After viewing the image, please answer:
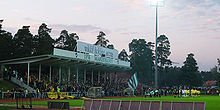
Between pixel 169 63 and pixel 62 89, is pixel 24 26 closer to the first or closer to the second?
pixel 62 89

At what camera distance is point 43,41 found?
67312mm

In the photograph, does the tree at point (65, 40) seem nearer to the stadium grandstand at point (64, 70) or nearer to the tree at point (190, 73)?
the stadium grandstand at point (64, 70)

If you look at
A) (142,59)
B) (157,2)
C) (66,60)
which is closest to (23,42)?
(66,60)

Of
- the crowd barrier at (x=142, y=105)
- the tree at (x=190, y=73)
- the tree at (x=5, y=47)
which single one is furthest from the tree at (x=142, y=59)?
the crowd barrier at (x=142, y=105)

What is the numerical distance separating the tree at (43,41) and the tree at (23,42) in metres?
1.87

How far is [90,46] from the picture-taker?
49.7m

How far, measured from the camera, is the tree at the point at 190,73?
91.9 meters

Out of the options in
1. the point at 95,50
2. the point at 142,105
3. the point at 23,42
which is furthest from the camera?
the point at 23,42

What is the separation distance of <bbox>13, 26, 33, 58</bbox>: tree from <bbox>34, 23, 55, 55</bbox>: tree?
6.14 ft

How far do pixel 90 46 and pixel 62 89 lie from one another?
9.66 metres

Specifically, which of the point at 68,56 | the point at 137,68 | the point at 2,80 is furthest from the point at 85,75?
the point at 137,68

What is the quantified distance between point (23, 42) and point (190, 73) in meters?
52.1

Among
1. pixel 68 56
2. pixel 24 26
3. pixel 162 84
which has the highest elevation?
pixel 24 26

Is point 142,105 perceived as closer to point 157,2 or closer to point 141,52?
point 157,2
